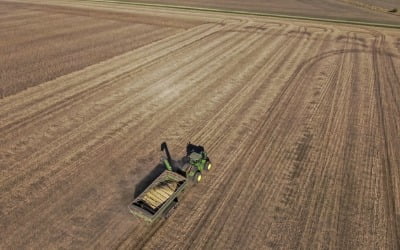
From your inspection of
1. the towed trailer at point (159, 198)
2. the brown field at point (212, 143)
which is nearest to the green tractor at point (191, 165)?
the towed trailer at point (159, 198)

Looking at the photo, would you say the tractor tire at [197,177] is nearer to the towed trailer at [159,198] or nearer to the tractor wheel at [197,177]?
the tractor wheel at [197,177]

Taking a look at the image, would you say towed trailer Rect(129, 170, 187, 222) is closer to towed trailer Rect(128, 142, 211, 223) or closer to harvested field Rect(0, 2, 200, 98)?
towed trailer Rect(128, 142, 211, 223)

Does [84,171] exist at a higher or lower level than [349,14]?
lower

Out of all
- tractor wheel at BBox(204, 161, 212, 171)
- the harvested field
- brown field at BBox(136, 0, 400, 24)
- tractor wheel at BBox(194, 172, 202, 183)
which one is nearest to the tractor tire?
tractor wheel at BBox(194, 172, 202, 183)

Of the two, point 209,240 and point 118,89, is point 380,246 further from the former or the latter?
point 118,89

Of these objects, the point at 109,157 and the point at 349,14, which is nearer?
the point at 109,157

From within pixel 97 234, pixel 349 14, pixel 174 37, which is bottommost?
pixel 97 234

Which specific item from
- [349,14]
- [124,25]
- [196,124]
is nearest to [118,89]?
[196,124]
